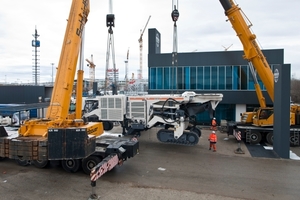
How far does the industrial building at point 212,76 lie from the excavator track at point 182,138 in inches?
355

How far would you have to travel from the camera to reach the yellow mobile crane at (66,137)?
8312 mm

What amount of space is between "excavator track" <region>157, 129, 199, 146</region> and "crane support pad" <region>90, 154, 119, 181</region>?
5.31m

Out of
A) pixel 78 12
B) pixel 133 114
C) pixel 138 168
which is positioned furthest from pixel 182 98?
pixel 78 12

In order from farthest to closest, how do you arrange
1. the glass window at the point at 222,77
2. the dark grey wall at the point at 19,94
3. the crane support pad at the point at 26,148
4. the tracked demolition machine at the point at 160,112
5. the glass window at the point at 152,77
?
the dark grey wall at the point at 19,94 → the glass window at the point at 152,77 → the glass window at the point at 222,77 → the tracked demolition machine at the point at 160,112 → the crane support pad at the point at 26,148

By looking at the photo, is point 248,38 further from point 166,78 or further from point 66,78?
point 66,78

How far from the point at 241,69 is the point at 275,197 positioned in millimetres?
16086

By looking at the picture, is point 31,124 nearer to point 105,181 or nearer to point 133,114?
point 105,181

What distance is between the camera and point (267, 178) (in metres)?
9.46

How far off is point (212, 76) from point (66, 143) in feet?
56.6

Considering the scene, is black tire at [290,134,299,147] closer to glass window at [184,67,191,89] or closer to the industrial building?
the industrial building

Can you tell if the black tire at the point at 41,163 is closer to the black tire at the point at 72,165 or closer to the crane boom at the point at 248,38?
the black tire at the point at 72,165

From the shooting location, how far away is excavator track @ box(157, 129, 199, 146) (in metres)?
13.7

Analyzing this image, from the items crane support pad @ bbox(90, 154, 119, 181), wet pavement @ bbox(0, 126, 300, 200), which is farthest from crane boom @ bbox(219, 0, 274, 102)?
crane support pad @ bbox(90, 154, 119, 181)

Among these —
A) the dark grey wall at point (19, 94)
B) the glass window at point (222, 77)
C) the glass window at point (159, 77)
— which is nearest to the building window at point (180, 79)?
the glass window at point (159, 77)
